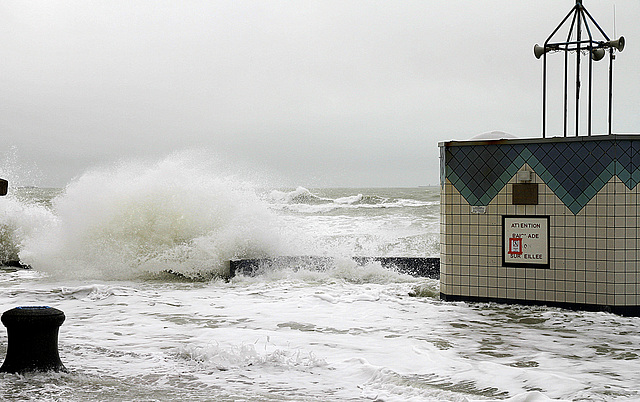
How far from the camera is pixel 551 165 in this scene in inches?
299

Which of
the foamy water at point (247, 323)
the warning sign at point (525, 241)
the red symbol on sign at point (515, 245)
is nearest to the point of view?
the foamy water at point (247, 323)

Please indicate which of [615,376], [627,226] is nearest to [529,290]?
[627,226]

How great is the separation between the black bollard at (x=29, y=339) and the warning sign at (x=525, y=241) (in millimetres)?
5440

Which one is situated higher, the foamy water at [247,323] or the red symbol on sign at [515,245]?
the red symbol on sign at [515,245]

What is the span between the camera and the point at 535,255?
7645mm

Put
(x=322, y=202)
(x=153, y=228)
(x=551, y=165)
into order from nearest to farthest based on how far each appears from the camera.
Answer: (x=551, y=165) → (x=153, y=228) → (x=322, y=202)

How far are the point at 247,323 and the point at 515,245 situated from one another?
11.5 ft

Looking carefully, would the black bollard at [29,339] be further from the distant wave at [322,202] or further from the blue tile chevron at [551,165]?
the distant wave at [322,202]

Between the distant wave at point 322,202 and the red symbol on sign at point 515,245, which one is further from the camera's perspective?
the distant wave at point 322,202

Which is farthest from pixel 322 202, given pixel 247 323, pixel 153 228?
pixel 247 323

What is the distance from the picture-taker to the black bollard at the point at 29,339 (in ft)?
14.7

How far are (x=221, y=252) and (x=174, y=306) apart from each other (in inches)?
149

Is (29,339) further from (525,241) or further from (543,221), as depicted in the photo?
(543,221)

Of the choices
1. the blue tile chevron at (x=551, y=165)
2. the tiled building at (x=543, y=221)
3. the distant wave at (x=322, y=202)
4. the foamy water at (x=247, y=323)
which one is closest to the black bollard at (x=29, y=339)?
the foamy water at (x=247, y=323)
